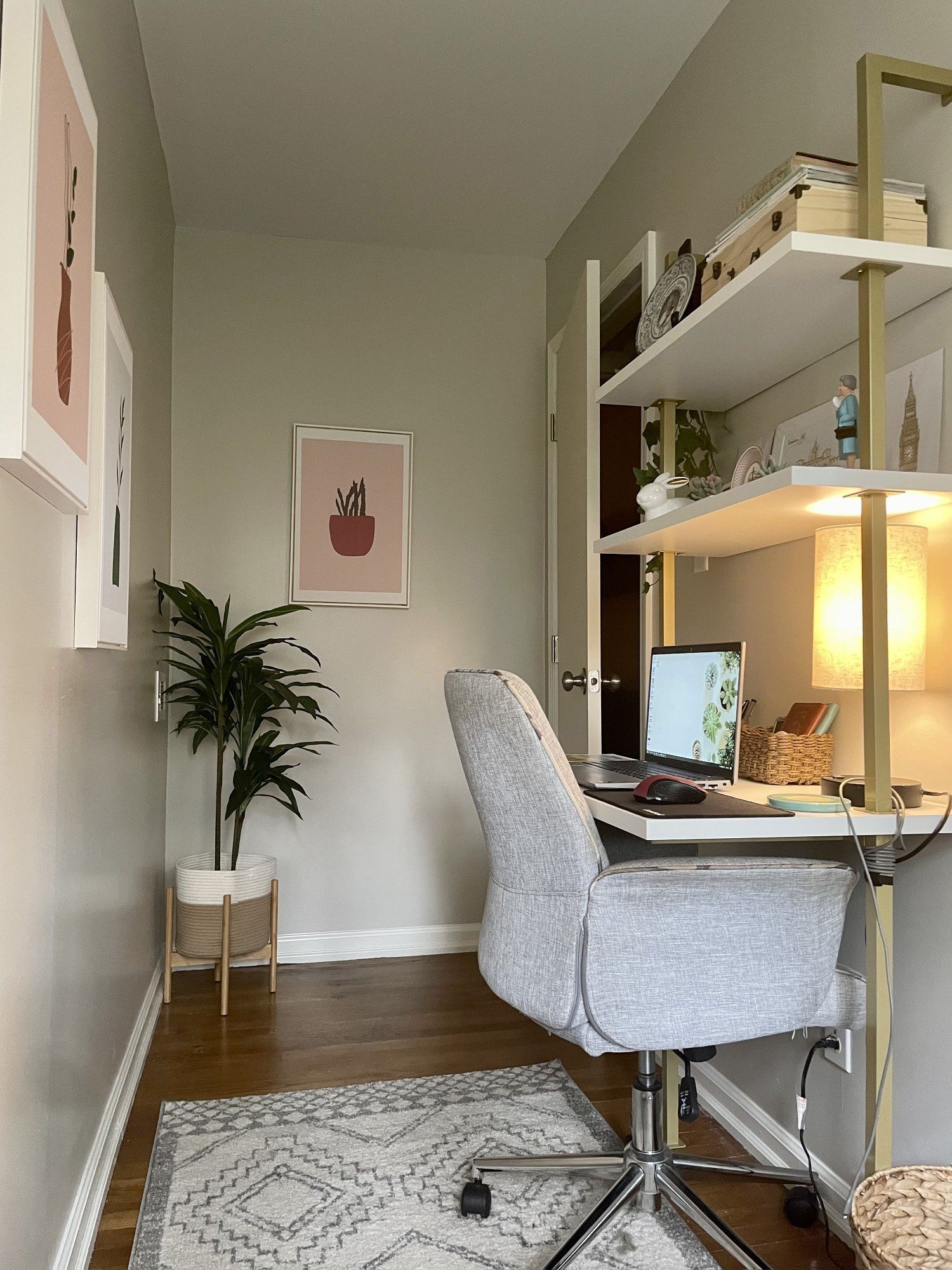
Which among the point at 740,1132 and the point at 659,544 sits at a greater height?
the point at 659,544

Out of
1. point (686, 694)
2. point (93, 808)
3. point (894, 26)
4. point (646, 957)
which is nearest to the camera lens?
point (646, 957)

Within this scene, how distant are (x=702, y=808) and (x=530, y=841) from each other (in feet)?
0.91

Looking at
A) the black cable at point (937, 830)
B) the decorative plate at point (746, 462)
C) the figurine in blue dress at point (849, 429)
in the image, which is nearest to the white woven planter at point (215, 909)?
the decorative plate at point (746, 462)

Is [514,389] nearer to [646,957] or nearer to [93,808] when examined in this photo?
[93,808]

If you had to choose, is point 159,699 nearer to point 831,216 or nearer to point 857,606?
point 857,606

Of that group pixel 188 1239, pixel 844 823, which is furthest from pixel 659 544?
pixel 188 1239

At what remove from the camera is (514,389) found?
3738 mm

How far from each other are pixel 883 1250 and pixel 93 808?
146 centimetres

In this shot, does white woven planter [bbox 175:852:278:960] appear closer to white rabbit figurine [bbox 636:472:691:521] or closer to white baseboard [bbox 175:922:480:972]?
white baseboard [bbox 175:922:480:972]

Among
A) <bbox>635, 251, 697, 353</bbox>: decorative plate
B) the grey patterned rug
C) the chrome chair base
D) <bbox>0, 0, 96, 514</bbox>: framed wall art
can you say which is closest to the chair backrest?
the chrome chair base

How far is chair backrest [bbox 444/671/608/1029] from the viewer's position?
144cm

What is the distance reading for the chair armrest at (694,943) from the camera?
1.39m

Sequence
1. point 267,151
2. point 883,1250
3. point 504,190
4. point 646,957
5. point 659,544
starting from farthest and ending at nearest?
point 504,190 → point 267,151 → point 659,544 → point 646,957 → point 883,1250

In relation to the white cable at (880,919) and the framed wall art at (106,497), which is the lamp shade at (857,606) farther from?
the framed wall art at (106,497)
